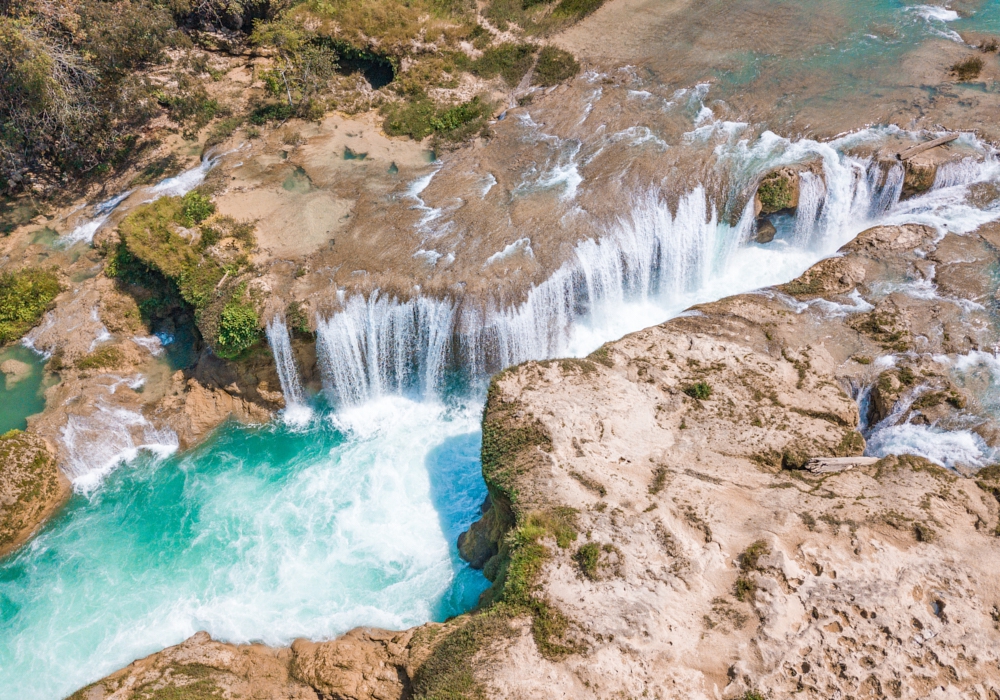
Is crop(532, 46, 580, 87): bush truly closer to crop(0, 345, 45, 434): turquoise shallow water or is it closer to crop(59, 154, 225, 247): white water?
crop(59, 154, 225, 247): white water

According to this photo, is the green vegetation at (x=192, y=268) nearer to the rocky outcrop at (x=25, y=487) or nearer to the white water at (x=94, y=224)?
the white water at (x=94, y=224)

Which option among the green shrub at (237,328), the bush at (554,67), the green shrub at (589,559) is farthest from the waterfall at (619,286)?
the bush at (554,67)

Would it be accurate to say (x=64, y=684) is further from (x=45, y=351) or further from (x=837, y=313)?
(x=837, y=313)

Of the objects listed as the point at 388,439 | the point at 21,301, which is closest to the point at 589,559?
the point at 388,439

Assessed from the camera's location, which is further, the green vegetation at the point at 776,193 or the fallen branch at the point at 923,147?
the fallen branch at the point at 923,147

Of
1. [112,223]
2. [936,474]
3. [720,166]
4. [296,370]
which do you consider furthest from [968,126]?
[112,223]

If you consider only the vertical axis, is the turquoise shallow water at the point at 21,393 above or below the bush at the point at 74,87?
below
